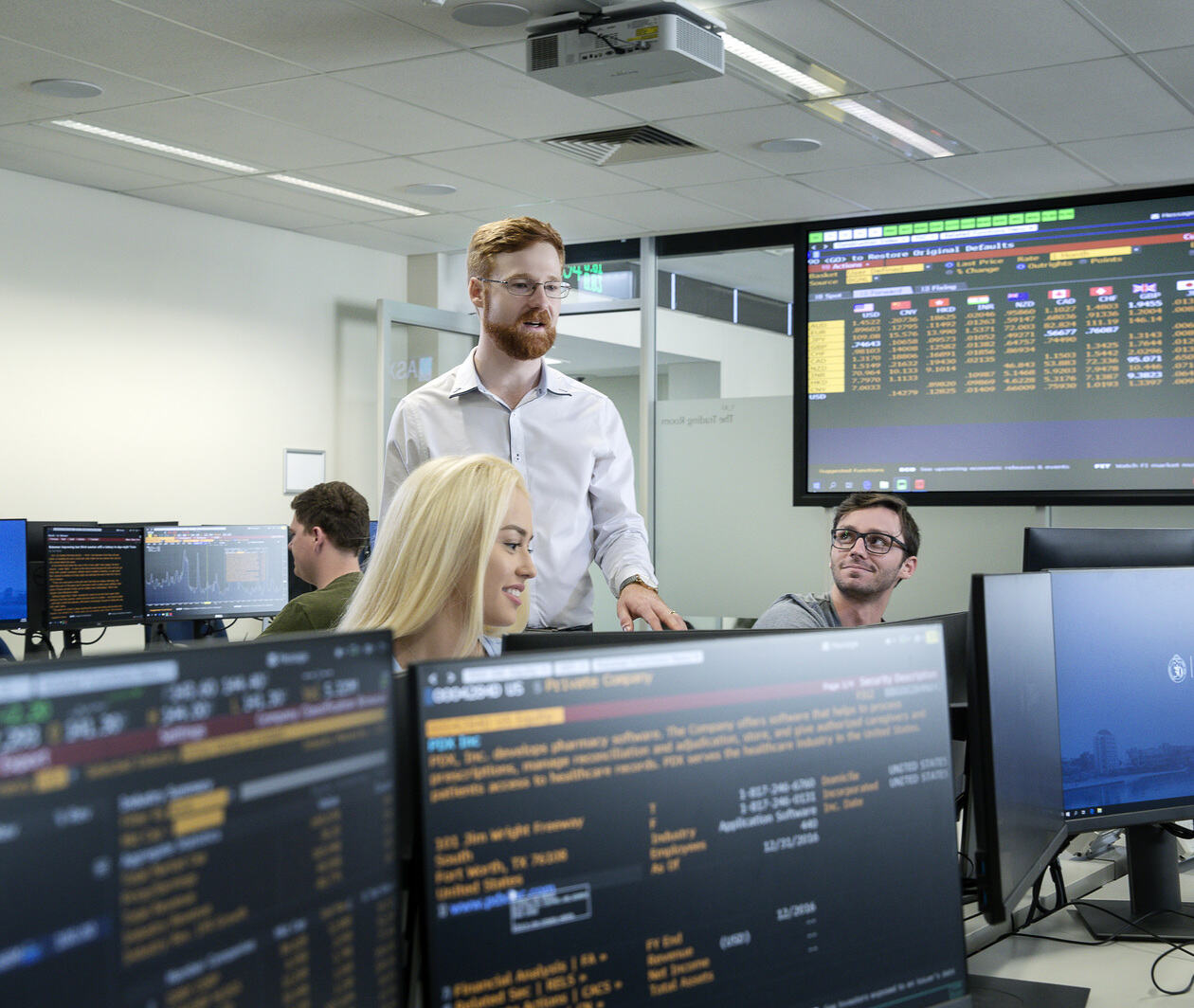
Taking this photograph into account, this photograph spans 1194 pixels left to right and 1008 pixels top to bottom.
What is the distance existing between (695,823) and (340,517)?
271 cm

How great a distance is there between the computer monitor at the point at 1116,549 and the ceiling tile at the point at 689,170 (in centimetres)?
351

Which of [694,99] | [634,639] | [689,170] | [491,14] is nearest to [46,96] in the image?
[491,14]

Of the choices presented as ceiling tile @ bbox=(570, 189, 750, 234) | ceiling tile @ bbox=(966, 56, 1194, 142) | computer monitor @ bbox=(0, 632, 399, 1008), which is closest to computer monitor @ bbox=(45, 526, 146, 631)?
ceiling tile @ bbox=(570, 189, 750, 234)

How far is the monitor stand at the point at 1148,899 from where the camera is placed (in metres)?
1.62

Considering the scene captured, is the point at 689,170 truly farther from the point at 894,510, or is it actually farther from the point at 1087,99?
the point at 894,510

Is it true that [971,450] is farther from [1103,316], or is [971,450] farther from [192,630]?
[192,630]

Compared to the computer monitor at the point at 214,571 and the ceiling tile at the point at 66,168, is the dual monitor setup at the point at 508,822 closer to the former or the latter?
the computer monitor at the point at 214,571

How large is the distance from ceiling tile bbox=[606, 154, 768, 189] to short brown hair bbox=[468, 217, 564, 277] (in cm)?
320

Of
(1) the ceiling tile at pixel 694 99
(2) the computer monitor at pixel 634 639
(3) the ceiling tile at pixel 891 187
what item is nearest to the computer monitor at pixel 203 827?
(2) the computer monitor at pixel 634 639

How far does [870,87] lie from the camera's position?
14.7ft

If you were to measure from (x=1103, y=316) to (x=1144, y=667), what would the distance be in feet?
14.3

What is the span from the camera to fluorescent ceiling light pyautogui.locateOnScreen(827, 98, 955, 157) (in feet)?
15.3

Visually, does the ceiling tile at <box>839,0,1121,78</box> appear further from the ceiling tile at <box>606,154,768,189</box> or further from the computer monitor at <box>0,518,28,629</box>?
the computer monitor at <box>0,518,28,629</box>

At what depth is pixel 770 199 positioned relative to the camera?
605 centimetres
